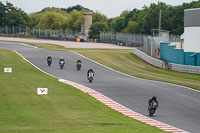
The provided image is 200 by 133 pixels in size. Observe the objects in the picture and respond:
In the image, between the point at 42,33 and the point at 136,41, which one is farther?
the point at 42,33

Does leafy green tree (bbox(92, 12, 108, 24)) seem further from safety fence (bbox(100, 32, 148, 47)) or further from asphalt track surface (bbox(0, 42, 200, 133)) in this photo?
asphalt track surface (bbox(0, 42, 200, 133))

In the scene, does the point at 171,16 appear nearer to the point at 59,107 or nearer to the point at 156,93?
the point at 156,93

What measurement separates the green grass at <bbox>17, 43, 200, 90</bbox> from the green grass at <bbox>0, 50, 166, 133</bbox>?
11.3 m

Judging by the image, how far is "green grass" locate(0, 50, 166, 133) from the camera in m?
20.0

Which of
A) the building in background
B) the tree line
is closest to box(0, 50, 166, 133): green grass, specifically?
the building in background

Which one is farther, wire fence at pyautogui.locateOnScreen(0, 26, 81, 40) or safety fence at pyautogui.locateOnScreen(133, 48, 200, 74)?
wire fence at pyautogui.locateOnScreen(0, 26, 81, 40)

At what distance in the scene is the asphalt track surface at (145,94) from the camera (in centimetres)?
2605

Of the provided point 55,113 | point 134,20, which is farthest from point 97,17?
point 55,113

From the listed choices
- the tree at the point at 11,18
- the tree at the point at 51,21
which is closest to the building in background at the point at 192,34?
the tree at the point at 11,18

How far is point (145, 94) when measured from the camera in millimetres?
34281

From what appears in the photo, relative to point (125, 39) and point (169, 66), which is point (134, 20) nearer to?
point (125, 39)

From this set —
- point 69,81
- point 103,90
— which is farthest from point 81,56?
point 103,90

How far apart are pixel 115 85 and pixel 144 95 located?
6041 mm

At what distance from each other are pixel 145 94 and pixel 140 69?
901 inches
